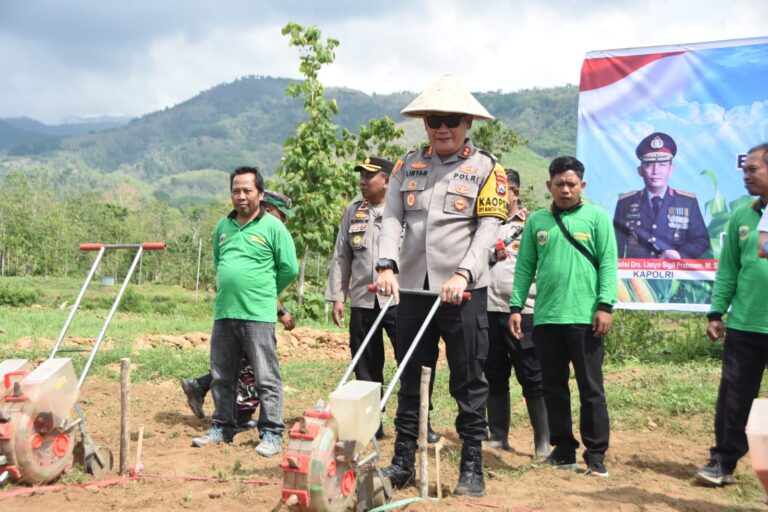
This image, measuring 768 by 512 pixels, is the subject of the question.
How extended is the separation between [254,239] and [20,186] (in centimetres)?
5237

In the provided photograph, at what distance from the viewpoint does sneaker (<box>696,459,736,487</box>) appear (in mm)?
4680

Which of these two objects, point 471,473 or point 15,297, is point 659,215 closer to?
point 471,473

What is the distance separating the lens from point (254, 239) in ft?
17.9

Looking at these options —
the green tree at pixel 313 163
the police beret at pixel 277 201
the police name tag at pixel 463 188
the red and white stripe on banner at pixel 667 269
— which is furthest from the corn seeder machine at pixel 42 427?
the green tree at pixel 313 163

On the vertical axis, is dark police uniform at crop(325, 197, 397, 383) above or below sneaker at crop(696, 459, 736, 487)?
above

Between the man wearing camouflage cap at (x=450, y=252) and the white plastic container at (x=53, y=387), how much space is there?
1.76 metres

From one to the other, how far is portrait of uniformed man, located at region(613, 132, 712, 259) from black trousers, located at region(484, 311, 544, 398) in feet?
11.8

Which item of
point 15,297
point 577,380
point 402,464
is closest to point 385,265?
point 402,464

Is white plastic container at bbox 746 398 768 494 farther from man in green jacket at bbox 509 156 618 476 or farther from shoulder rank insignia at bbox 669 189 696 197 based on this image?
shoulder rank insignia at bbox 669 189 696 197

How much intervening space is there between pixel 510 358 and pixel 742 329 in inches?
61.7

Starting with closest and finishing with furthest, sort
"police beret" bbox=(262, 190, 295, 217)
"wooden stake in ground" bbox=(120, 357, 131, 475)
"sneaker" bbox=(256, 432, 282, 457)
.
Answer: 1. "wooden stake in ground" bbox=(120, 357, 131, 475)
2. "sneaker" bbox=(256, 432, 282, 457)
3. "police beret" bbox=(262, 190, 295, 217)

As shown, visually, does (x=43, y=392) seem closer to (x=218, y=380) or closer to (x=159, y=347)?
(x=218, y=380)

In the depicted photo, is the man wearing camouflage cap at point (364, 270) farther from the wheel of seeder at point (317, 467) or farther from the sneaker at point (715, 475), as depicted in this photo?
the wheel of seeder at point (317, 467)

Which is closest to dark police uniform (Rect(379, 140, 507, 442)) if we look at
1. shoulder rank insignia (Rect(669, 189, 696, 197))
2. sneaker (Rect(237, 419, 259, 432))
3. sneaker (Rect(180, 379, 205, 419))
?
sneaker (Rect(237, 419, 259, 432))
